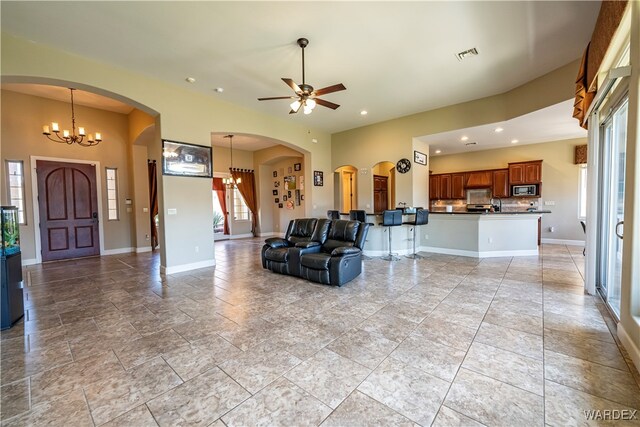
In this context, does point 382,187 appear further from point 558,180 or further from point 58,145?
point 58,145

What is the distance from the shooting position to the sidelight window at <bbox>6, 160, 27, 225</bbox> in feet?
18.5

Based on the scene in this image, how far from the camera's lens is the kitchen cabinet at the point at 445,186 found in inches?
365

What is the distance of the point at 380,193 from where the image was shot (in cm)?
937

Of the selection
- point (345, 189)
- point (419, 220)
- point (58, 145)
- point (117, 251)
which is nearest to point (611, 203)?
point (419, 220)

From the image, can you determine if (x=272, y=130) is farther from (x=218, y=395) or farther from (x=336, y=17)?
(x=218, y=395)

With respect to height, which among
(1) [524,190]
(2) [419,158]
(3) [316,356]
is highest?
(2) [419,158]

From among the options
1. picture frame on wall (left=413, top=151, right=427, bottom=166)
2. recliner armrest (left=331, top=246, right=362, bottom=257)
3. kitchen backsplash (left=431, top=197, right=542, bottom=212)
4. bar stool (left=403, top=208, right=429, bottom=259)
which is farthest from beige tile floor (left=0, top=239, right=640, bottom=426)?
kitchen backsplash (left=431, top=197, right=542, bottom=212)

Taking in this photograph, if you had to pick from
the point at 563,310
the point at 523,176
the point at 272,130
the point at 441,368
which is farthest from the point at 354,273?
the point at 523,176

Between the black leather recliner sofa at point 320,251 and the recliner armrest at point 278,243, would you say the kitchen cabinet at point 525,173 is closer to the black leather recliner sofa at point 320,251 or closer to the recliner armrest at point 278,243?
the black leather recliner sofa at point 320,251

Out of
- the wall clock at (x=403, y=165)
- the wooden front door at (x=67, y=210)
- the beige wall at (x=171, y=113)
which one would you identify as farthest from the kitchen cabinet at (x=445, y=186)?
the wooden front door at (x=67, y=210)

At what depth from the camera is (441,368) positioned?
2023 millimetres

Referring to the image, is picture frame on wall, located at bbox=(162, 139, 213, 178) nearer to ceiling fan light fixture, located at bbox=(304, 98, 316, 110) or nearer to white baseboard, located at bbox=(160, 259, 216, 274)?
white baseboard, located at bbox=(160, 259, 216, 274)

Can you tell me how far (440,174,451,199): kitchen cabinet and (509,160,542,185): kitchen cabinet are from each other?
179 centimetres

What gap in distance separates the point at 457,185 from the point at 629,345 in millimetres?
7604
